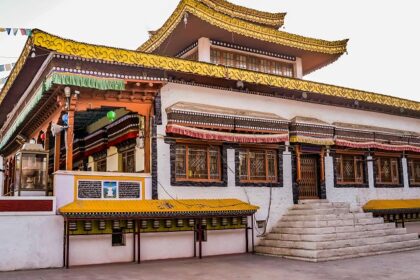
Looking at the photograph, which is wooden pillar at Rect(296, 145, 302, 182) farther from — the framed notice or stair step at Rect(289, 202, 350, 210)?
the framed notice

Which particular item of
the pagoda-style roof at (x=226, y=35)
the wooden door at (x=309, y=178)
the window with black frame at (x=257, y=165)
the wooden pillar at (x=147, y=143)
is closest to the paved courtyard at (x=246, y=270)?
the wooden pillar at (x=147, y=143)

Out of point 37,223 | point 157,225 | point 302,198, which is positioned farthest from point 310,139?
point 37,223

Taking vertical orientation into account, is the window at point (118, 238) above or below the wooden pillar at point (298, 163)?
below

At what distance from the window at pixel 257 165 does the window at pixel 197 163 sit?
3.30ft

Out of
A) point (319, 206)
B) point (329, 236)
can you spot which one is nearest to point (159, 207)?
point (329, 236)

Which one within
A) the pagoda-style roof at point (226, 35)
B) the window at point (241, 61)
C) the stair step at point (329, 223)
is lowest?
the stair step at point (329, 223)

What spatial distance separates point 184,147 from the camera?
1509cm

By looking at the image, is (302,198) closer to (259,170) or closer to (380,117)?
(259,170)

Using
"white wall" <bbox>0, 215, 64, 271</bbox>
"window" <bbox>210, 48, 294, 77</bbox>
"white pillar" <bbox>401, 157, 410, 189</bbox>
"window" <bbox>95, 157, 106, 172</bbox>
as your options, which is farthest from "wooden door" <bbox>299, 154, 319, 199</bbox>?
"white wall" <bbox>0, 215, 64, 271</bbox>

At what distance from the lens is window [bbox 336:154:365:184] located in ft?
61.5

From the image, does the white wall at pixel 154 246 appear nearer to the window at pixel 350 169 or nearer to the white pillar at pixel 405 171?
the window at pixel 350 169

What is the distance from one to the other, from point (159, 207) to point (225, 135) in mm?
3534

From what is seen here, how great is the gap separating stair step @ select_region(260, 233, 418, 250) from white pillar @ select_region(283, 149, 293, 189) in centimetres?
261

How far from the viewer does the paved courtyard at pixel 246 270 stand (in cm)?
1048
